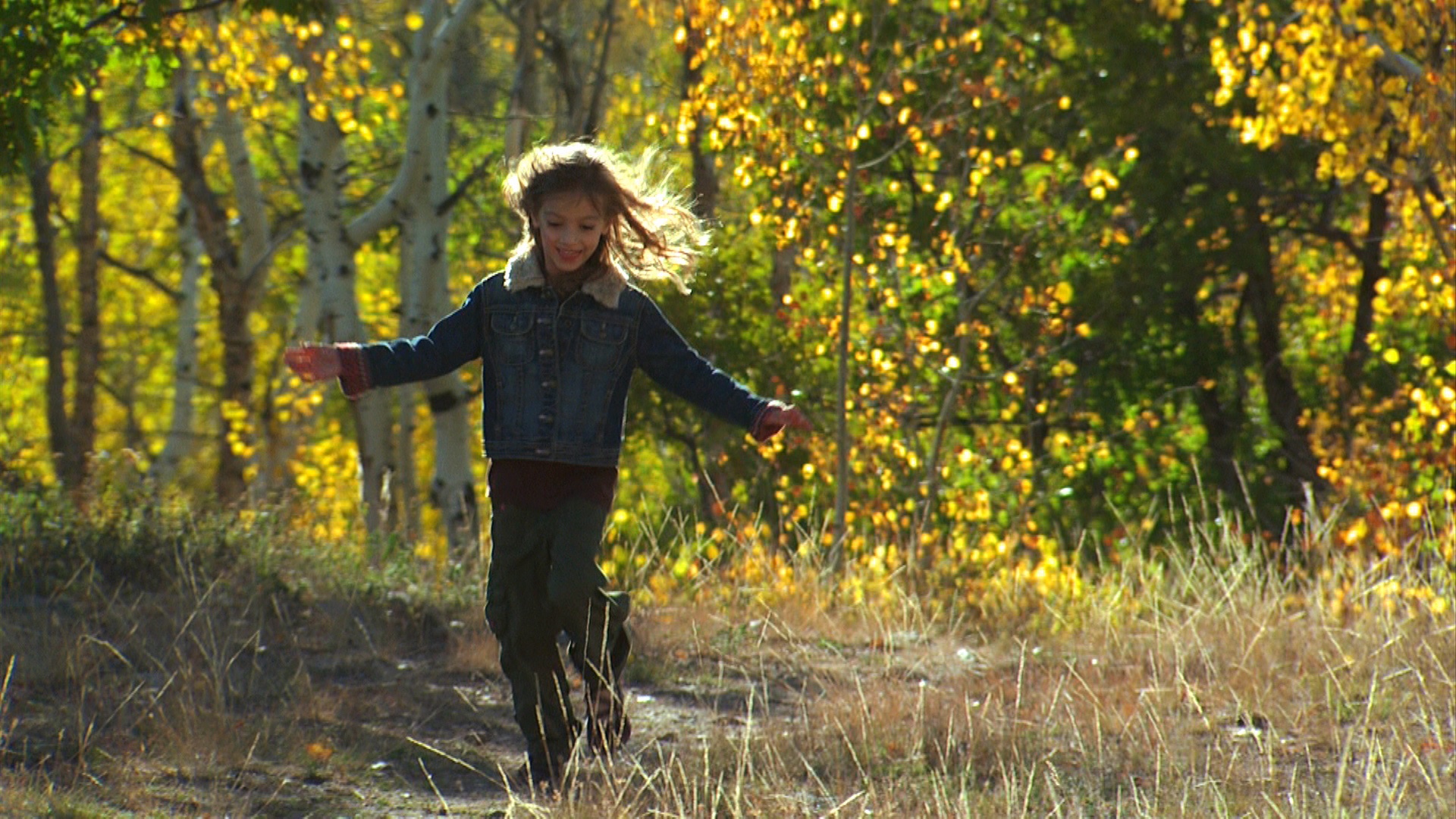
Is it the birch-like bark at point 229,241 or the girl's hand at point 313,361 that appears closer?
the girl's hand at point 313,361

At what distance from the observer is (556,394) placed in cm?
419

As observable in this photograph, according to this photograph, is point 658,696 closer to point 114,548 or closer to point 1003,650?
point 1003,650

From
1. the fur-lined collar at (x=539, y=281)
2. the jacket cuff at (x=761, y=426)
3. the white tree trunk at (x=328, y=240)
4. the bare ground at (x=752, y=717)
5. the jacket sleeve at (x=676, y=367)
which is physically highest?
the white tree trunk at (x=328, y=240)

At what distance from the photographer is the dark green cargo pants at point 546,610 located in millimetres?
4199

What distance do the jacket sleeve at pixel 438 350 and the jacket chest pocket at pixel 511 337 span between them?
63 mm

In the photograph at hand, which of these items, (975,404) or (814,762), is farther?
(975,404)

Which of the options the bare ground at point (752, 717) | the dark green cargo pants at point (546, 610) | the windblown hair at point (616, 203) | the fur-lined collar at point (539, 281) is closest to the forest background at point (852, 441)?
the bare ground at point (752, 717)

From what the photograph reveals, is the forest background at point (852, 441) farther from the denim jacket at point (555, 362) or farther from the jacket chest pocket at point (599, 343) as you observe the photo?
the jacket chest pocket at point (599, 343)

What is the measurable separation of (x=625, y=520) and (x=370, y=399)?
258cm

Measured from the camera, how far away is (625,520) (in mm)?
10164

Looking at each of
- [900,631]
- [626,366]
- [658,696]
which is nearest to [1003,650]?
[900,631]

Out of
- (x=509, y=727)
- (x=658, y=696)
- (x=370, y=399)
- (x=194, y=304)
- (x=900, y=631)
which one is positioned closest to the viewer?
(x=509, y=727)

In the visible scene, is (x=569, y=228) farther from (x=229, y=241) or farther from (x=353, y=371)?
(x=229, y=241)

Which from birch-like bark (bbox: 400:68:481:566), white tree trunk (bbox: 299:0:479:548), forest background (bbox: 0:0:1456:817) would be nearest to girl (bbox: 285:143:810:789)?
forest background (bbox: 0:0:1456:817)
